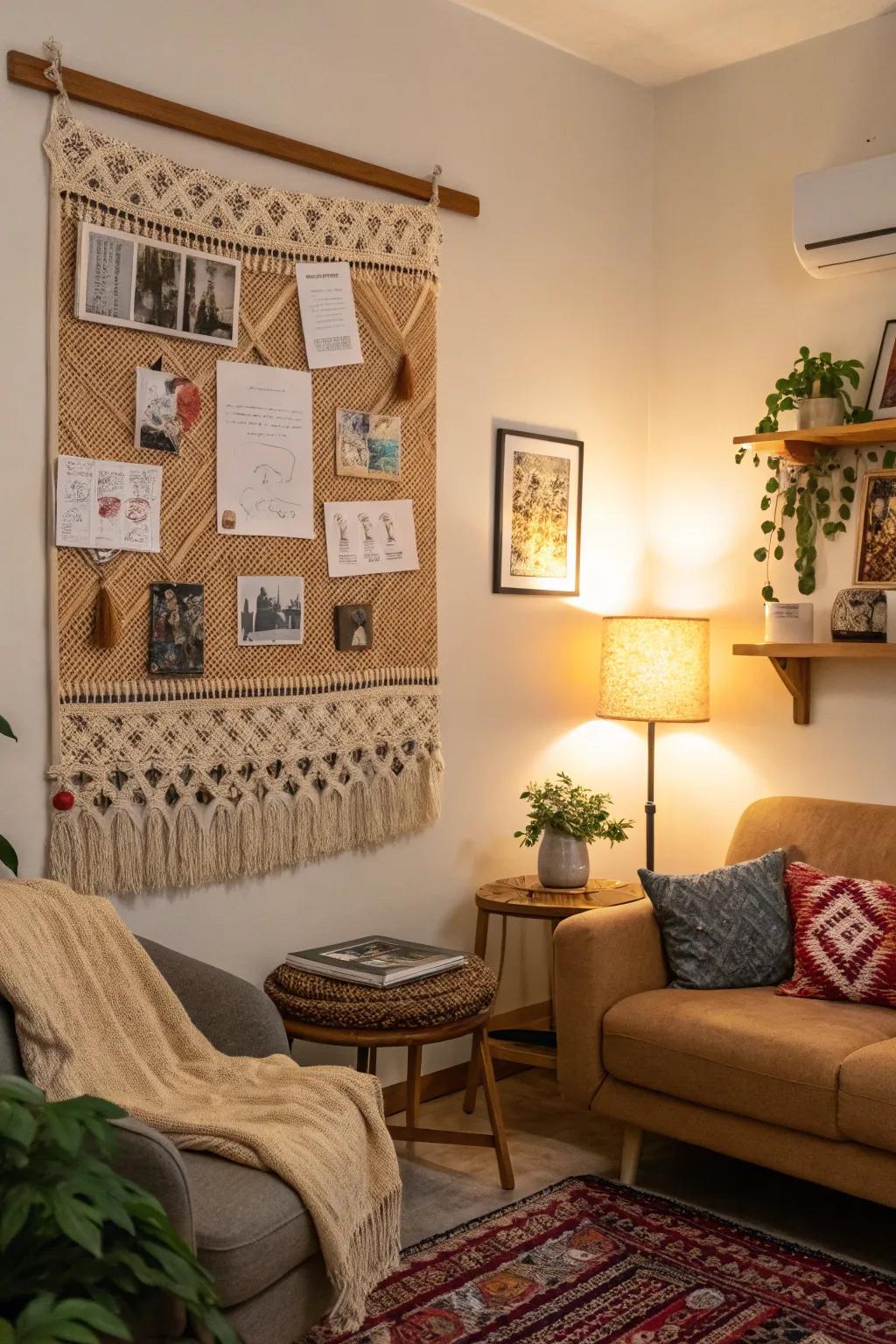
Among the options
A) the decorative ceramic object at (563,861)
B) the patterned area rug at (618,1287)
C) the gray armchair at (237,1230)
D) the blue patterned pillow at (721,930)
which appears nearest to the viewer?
the gray armchair at (237,1230)

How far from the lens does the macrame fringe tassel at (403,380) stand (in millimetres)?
3273

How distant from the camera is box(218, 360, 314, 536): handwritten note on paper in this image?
2.96 m

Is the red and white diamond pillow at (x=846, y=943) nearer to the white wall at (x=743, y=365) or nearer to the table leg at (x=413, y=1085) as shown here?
the white wall at (x=743, y=365)

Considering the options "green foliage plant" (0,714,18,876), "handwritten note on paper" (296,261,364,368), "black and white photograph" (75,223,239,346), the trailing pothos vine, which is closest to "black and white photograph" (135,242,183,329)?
"black and white photograph" (75,223,239,346)

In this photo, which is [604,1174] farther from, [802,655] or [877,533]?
[877,533]

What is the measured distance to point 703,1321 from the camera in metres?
2.37

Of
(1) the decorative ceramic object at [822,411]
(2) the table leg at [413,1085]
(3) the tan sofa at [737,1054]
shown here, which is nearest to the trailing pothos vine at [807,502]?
A: (1) the decorative ceramic object at [822,411]

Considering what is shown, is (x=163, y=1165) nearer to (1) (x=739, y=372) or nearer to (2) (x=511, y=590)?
(2) (x=511, y=590)

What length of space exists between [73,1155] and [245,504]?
1852 millimetres

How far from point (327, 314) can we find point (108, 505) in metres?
0.75

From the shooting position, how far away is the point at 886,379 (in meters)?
3.48

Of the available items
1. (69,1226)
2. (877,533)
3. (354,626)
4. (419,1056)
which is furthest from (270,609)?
(69,1226)

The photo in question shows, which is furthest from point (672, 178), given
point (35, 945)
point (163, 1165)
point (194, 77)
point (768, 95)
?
point (163, 1165)

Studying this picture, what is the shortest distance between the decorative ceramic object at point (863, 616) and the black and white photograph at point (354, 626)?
1.21 metres
